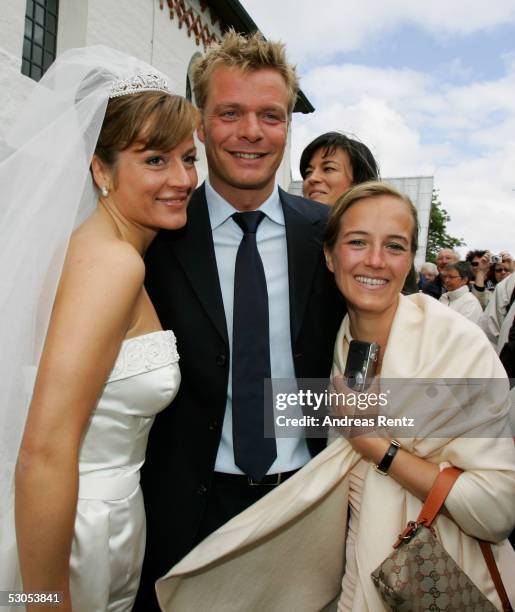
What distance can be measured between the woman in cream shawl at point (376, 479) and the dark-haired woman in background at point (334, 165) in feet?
4.24

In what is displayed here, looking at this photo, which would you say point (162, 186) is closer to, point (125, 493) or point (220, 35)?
point (125, 493)

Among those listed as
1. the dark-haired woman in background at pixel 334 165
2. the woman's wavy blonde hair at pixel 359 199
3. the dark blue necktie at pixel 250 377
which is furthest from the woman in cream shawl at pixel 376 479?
the dark-haired woman in background at pixel 334 165

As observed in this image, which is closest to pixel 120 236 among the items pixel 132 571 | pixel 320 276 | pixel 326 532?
pixel 320 276

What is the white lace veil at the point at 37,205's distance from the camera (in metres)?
1.66

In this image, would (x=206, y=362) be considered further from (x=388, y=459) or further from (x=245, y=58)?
(x=245, y=58)

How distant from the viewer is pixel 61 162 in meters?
1.84

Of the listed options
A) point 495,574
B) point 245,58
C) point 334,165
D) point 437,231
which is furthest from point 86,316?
point 437,231

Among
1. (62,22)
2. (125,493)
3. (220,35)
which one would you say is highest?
(220,35)

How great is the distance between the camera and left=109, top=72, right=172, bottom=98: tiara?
195 cm

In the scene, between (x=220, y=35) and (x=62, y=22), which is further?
(x=220, y=35)

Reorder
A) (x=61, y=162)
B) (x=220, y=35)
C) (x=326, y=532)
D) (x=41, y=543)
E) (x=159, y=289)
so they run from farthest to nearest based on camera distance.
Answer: (x=220, y=35)
(x=159, y=289)
(x=326, y=532)
(x=61, y=162)
(x=41, y=543)

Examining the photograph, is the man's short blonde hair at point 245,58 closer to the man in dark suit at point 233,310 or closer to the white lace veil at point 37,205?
the man in dark suit at point 233,310

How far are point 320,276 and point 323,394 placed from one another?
0.53m

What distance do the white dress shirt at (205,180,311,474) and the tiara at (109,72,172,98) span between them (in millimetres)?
606
